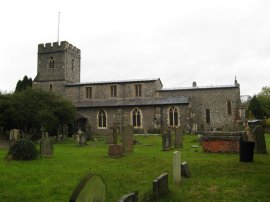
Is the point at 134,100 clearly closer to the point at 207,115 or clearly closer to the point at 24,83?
the point at 207,115

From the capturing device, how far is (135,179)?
9.38 meters

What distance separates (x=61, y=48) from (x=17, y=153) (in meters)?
29.1

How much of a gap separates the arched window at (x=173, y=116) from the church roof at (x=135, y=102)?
82 centimetres

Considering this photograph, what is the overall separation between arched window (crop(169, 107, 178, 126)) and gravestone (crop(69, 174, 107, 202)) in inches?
1180

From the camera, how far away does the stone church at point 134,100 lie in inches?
1388

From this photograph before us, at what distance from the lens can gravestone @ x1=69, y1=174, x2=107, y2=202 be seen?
462cm

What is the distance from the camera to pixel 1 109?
2900 centimetres

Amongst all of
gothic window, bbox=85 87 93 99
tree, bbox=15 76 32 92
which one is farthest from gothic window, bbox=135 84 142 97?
tree, bbox=15 76 32 92

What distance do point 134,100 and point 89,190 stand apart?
33.3m

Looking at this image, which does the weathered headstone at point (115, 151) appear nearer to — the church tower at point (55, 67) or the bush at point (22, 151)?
the bush at point (22, 151)

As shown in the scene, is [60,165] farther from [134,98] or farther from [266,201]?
[134,98]

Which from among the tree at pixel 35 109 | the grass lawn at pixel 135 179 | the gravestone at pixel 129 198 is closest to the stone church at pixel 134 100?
the tree at pixel 35 109

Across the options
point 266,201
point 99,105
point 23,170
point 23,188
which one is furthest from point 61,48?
point 266,201

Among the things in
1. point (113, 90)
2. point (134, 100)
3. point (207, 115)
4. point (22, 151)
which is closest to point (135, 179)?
point (22, 151)
